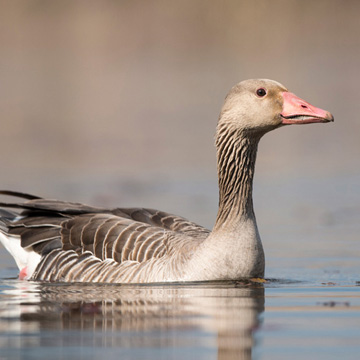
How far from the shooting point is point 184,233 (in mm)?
11156

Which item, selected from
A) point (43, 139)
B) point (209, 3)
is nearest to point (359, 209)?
point (43, 139)

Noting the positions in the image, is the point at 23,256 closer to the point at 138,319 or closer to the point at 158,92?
the point at 138,319

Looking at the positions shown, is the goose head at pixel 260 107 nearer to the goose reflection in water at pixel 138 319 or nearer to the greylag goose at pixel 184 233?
the greylag goose at pixel 184 233

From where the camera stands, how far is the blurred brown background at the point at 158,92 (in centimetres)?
→ 2022

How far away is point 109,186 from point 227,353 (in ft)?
40.4

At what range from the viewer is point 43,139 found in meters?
26.5

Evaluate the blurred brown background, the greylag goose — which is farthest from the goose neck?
the blurred brown background

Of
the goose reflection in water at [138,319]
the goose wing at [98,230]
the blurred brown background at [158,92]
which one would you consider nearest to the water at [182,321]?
the goose reflection in water at [138,319]

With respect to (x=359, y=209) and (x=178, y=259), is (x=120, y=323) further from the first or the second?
(x=359, y=209)

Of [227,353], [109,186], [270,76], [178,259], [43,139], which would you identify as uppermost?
[270,76]

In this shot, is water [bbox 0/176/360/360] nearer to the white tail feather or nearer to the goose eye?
the white tail feather

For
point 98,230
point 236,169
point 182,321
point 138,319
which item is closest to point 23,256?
point 98,230

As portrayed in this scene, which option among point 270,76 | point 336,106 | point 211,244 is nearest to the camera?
point 211,244

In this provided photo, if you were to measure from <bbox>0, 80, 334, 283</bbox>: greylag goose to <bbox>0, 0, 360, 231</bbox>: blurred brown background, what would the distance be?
4.09 m
